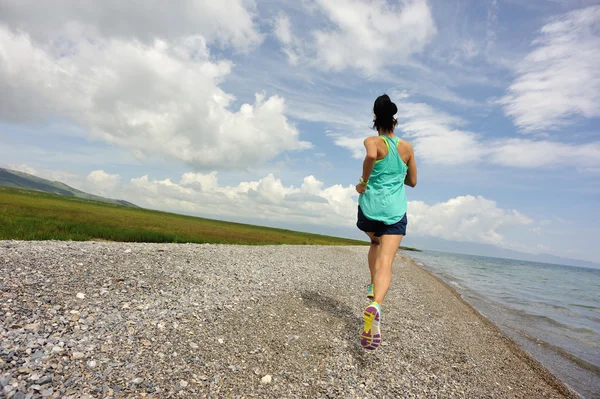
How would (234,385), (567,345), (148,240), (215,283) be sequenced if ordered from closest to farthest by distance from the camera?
(234,385) < (215,283) < (567,345) < (148,240)

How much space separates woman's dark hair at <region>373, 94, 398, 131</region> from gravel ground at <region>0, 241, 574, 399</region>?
4220 mm

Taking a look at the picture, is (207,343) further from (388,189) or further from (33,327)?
(388,189)

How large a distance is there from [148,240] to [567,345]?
22.3 m

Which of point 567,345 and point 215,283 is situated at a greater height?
point 215,283

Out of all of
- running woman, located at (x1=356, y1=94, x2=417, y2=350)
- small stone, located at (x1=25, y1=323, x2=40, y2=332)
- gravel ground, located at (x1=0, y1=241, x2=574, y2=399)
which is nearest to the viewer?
gravel ground, located at (x1=0, y1=241, x2=574, y2=399)

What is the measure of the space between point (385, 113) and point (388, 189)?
1387 mm

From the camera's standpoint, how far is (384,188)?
5.67 meters

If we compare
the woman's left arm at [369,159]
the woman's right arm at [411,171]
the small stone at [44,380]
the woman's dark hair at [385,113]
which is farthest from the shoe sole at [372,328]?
the small stone at [44,380]

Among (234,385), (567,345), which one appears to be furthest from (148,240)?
(567,345)

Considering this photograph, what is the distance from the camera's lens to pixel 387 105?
5.74 meters

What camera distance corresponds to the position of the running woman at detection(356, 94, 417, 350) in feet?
18.3

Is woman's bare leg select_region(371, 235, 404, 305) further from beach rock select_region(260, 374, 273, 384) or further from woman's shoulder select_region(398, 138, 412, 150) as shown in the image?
beach rock select_region(260, 374, 273, 384)

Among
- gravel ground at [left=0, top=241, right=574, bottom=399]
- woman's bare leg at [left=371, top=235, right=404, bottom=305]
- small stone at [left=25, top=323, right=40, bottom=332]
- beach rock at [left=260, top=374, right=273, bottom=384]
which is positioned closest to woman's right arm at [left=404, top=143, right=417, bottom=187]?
woman's bare leg at [left=371, top=235, right=404, bottom=305]

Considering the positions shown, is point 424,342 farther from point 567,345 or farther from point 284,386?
point 567,345
